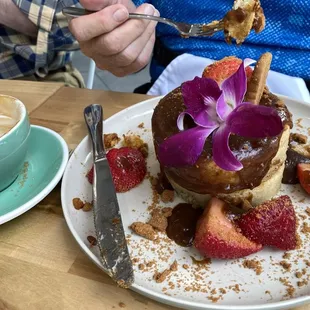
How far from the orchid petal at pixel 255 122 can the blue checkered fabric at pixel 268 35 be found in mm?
563

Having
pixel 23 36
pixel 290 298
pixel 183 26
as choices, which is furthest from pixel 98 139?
pixel 23 36

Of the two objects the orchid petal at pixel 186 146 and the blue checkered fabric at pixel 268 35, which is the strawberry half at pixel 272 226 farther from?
the blue checkered fabric at pixel 268 35

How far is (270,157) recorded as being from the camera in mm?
851

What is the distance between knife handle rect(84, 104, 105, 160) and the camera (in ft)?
3.46

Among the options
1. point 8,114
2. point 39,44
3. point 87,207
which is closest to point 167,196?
point 87,207

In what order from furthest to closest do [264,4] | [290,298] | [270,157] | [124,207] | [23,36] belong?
[23,36] < [264,4] < [124,207] < [270,157] < [290,298]

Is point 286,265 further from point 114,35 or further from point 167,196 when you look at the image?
point 114,35

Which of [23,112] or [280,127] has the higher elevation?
[280,127]

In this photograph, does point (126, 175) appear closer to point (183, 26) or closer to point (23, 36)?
point (183, 26)

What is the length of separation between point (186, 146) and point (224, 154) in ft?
0.25

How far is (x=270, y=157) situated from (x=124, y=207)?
0.34 meters

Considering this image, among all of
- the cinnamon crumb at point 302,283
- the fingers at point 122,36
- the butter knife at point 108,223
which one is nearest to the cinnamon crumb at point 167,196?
the butter knife at point 108,223

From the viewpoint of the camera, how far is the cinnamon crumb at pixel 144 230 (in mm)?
871

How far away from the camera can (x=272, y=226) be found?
80cm
